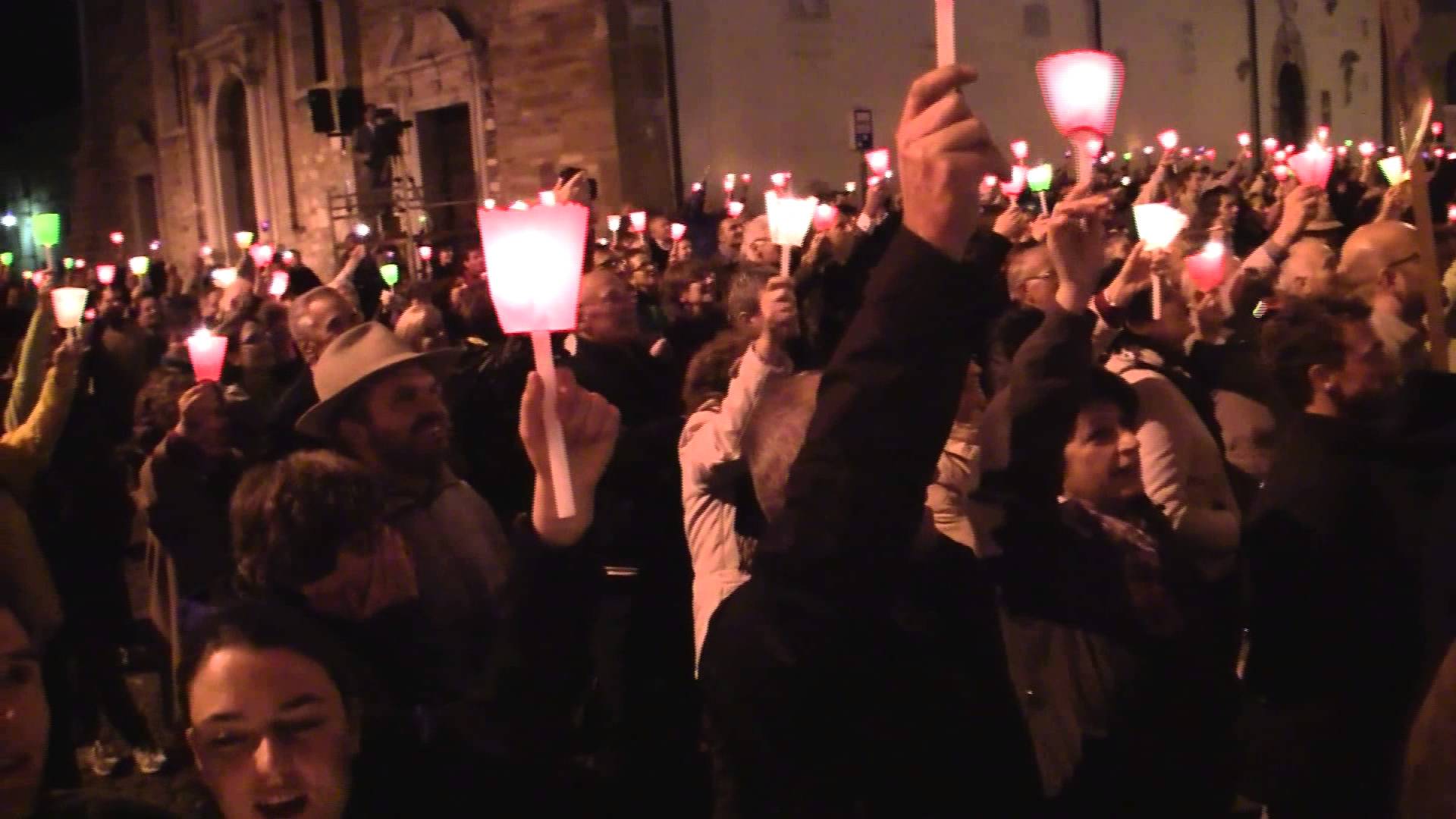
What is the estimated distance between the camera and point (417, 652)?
2.60 metres

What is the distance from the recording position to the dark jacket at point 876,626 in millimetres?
1557

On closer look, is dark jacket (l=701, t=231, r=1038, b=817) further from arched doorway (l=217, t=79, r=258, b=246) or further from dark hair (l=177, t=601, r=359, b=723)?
arched doorway (l=217, t=79, r=258, b=246)

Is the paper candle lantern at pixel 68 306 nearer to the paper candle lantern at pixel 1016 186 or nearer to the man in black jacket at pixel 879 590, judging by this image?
the paper candle lantern at pixel 1016 186

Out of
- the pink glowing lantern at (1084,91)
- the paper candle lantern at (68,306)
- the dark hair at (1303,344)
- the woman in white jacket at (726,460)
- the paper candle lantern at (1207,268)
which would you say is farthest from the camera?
the paper candle lantern at (68,306)

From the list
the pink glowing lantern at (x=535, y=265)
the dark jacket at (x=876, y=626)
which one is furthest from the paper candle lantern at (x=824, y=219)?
the dark jacket at (x=876, y=626)

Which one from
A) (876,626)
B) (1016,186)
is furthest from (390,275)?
(876,626)

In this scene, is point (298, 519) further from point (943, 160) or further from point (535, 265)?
point (943, 160)

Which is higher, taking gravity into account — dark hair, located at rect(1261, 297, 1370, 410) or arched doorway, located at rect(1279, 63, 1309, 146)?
arched doorway, located at rect(1279, 63, 1309, 146)

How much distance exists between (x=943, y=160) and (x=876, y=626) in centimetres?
56

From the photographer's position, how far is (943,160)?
1509 millimetres

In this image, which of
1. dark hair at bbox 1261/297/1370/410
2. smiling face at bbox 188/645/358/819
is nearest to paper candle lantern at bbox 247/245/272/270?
dark hair at bbox 1261/297/1370/410

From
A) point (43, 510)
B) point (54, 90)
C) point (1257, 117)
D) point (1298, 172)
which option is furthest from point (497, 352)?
point (54, 90)

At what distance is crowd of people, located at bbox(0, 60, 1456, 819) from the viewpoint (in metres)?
1.71

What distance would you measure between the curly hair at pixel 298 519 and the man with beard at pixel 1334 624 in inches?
72.8
